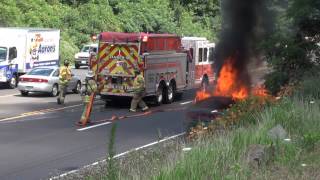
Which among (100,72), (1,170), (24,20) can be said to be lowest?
(1,170)

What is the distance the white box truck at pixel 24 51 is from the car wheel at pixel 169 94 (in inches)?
350

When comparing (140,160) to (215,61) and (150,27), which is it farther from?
(150,27)

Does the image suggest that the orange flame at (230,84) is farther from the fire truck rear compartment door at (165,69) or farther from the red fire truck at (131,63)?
the fire truck rear compartment door at (165,69)

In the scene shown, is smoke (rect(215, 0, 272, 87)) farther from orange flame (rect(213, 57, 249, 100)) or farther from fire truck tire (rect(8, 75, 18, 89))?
fire truck tire (rect(8, 75, 18, 89))

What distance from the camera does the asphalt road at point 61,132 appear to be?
12.4 metres

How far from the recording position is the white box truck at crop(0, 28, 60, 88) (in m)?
31.6

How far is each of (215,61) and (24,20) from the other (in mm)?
31100

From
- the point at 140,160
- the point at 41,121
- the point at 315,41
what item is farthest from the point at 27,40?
the point at 140,160

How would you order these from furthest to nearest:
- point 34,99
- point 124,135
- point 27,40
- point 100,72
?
point 27,40 → point 34,99 → point 100,72 → point 124,135

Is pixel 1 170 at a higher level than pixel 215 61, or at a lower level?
lower

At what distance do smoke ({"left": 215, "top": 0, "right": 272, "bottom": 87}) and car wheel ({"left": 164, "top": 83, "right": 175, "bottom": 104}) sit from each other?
8938mm

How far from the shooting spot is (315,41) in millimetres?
18812

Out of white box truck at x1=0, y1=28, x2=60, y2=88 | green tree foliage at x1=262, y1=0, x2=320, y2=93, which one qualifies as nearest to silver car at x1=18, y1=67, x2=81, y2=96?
white box truck at x1=0, y1=28, x2=60, y2=88

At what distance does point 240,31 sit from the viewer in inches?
637
